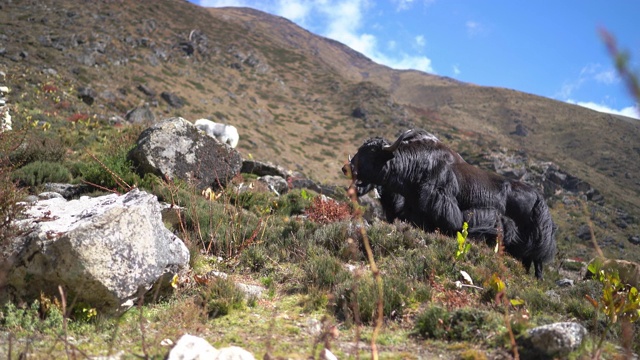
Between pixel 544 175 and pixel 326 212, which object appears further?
pixel 544 175

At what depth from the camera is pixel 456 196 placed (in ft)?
19.3

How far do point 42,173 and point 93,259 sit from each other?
18.9 ft

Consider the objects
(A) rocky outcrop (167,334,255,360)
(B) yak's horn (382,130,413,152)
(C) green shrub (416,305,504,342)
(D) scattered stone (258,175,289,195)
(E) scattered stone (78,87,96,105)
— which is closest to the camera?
(A) rocky outcrop (167,334,255,360)

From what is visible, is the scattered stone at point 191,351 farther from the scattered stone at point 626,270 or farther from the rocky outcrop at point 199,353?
the scattered stone at point 626,270

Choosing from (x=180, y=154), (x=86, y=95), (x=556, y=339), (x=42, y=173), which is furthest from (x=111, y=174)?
(x=86, y=95)

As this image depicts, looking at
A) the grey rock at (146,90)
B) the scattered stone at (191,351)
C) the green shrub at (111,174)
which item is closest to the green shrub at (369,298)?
the scattered stone at (191,351)

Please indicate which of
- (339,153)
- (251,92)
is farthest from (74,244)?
(251,92)

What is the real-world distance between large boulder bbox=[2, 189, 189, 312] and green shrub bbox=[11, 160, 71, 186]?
444cm

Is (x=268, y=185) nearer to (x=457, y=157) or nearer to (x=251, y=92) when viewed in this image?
(x=457, y=157)

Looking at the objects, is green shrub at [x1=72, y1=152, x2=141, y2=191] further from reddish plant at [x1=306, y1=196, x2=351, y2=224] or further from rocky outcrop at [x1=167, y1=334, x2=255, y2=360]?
rocky outcrop at [x1=167, y1=334, x2=255, y2=360]

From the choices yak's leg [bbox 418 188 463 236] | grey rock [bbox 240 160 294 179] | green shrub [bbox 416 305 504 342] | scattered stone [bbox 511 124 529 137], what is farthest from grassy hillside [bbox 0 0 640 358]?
scattered stone [bbox 511 124 529 137]

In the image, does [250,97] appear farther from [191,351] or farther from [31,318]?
[191,351]

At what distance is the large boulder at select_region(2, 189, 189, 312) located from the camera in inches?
137

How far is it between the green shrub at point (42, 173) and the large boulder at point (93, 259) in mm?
4443
